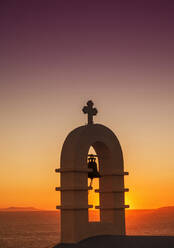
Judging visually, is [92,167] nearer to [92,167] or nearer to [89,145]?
[92,167]

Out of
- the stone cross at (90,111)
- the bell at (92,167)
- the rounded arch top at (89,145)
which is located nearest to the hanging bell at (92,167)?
the bell at (92,167)

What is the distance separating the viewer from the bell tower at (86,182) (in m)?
19.4

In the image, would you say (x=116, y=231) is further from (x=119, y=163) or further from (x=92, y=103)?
(x=92, y=103)

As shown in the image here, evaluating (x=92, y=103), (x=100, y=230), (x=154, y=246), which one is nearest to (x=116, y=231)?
(x=100, y=230)

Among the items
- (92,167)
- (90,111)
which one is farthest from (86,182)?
(90,111)

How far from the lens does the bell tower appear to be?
63.5 feet

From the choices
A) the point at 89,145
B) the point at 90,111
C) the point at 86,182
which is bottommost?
the point at 86,182

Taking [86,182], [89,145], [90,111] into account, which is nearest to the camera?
[86,182]

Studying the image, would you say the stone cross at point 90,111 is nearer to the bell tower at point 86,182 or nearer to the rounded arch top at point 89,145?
the bell tower at point 86,182

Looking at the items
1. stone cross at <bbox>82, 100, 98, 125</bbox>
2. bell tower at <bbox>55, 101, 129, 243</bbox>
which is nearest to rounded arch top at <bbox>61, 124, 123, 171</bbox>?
bell tower at <bbox>55, 101, 129, 243</bbox>

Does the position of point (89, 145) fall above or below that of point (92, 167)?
above

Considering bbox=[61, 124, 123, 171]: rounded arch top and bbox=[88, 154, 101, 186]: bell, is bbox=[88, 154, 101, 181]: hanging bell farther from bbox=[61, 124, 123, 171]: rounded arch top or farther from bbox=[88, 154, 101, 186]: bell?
bbox=[61, 124, 123, 171]: rounded arch top

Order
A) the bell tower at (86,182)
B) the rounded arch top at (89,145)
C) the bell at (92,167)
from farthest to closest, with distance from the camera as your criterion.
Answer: the bell at (92,167) → the rounded arch top at (89,145) → the bell tower at (86,182)

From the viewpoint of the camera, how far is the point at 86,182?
65.6 ft
